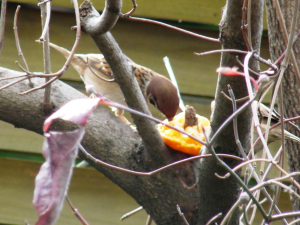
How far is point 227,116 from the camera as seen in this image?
1.92ft

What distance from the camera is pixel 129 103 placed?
2.13 ft

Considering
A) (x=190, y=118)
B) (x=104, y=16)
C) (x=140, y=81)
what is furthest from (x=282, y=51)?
(x=140, y=81)

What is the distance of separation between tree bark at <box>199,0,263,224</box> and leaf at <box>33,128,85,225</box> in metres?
0.30

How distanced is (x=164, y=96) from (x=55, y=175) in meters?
0.95

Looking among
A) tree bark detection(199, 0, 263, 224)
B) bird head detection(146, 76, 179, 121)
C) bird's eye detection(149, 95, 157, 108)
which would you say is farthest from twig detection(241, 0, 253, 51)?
bird's eye detection(149, 95, 157, 108)

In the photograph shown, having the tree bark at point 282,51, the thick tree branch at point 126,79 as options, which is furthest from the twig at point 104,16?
the tree bark at point 282,51

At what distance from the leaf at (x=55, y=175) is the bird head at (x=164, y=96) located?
2.76ft

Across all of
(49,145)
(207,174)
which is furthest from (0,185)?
(49,145)

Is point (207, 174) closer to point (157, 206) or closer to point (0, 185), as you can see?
point (157, 206)

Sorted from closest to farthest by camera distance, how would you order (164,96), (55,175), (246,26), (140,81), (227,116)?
(55,175), (246,26), (227,116), (164,96), (140,81)

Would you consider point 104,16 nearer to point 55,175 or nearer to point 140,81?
point 55,175

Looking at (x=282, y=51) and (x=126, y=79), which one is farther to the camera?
(x=282, y=51)

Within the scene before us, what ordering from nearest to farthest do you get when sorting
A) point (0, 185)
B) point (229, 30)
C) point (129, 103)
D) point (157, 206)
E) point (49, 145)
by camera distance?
1. point (49, 145)
2. point (229, 30)
3. point (129, 103)
4. point (157, 206)
5. point (0, 185)

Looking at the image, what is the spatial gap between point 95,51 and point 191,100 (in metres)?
0.43
